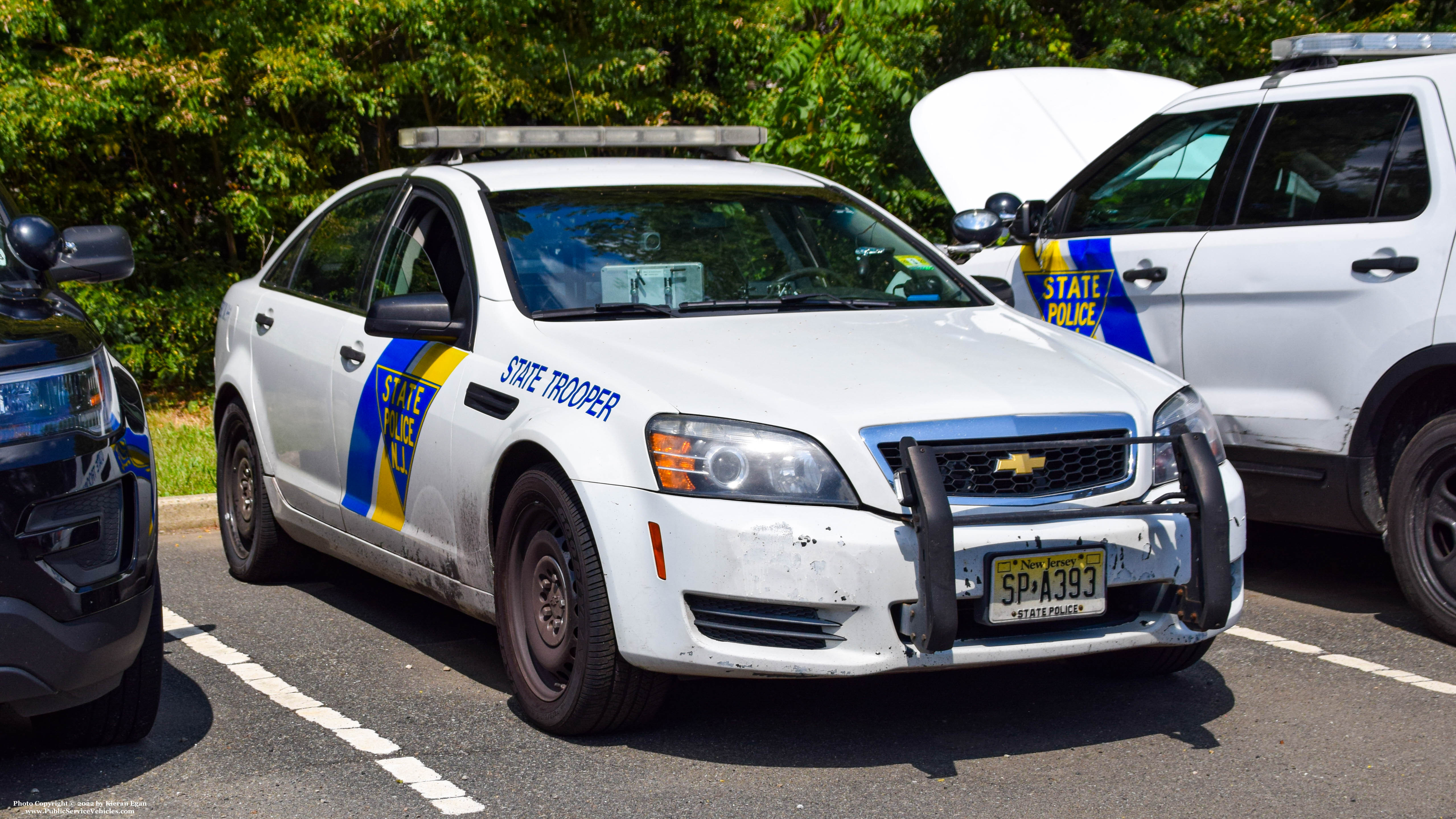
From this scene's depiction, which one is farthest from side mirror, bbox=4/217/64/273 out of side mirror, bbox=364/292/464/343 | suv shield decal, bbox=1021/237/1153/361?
suv shield decal, bbox=1021/237/1153/361

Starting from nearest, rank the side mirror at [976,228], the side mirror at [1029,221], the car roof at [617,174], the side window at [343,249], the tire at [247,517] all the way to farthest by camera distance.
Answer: the car roof at [617,174], the side window at [343,249], the tire at [247,517], the side mirror at [976,228], the side mirror at [1029,221]

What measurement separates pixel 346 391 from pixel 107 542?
5.48 feet

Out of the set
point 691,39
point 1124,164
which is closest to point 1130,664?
point 1124,164

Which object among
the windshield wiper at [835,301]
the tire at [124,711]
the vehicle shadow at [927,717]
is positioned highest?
the windshield wiper at [835,301]

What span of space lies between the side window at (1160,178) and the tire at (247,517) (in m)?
3.39

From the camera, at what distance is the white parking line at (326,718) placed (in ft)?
12.9

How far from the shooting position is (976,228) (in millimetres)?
6461

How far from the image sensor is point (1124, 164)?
6.52m

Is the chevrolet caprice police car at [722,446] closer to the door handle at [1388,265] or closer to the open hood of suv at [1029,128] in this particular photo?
the door handle at [1388,265]

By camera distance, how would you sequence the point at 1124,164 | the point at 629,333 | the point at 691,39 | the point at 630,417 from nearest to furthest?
the point at 630,417 → the point at 629,333 → the point at 1124,164 → the point at 691,39

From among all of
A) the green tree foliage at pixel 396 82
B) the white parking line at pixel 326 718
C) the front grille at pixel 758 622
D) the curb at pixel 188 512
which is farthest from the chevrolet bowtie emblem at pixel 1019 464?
the green tree foliage at pixel 396 82

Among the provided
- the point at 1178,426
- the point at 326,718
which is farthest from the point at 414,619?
the point at 1178,426

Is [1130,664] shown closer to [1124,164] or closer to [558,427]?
[558,427]

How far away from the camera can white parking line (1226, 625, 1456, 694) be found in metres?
4.89
